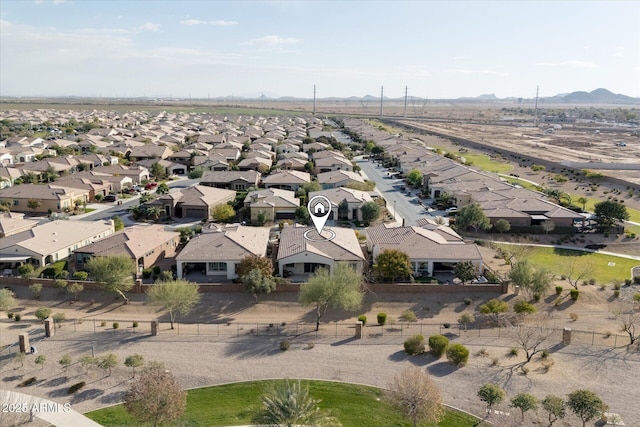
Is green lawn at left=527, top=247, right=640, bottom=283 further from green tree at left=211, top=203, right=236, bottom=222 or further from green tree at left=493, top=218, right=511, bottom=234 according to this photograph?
green tree at left=211, top=203, right=236, bottom=222

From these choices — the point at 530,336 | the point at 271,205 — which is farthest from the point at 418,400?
the point at 271,205

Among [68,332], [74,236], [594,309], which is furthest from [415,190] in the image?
A: [68,332]

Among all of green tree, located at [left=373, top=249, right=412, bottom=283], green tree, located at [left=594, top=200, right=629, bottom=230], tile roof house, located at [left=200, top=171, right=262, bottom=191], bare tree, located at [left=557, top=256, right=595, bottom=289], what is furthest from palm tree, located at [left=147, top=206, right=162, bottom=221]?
green tree, located at [left=594, top=200, right=629, bottom=230]

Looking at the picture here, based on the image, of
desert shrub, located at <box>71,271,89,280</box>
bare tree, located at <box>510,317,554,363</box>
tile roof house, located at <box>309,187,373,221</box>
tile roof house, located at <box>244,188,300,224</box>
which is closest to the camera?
bare tree, located at <box>510,317,554,363</box>

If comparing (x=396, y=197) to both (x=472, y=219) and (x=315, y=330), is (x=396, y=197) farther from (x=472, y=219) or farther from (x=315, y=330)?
(x=315, y=330)

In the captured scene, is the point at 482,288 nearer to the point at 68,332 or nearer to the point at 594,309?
the point at 594,309

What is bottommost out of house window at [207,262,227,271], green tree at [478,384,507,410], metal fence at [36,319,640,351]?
metal fence at [36,319,640,351]

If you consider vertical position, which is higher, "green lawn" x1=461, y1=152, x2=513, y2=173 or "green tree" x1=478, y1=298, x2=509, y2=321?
"green lawn" x1=461, y1=152, x2=513, y2=173
